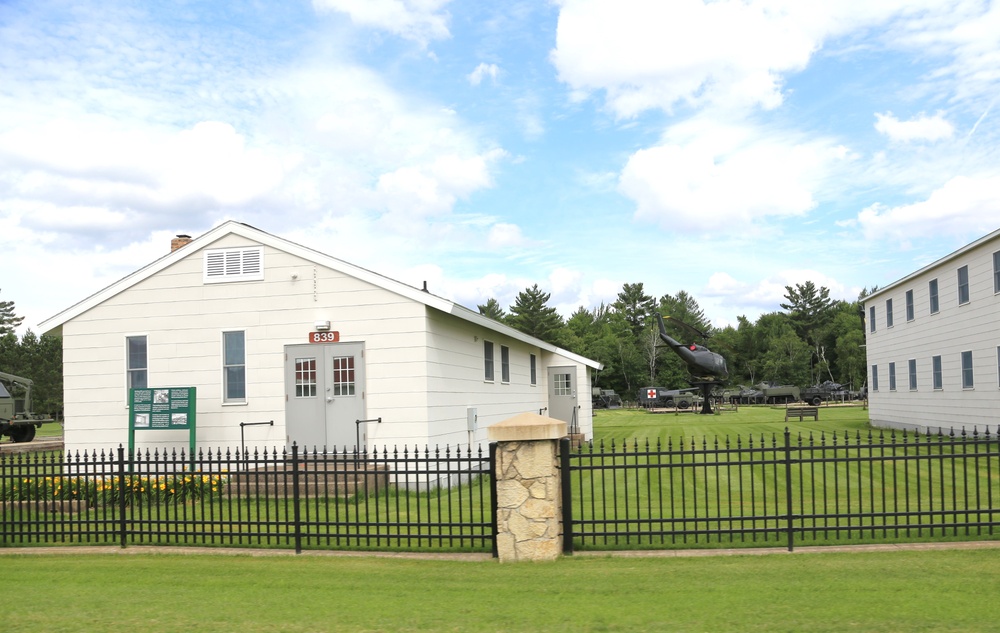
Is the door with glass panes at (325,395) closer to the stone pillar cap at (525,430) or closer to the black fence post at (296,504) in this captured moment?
the black fence post at (296,504)

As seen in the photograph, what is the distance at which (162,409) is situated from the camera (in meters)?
16.4

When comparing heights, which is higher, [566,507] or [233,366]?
[233,366]

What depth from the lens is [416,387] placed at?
15578 mm

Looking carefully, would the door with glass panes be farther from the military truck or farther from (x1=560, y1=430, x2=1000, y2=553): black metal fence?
the military truck

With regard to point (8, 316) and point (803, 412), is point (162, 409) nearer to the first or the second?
point (803, 412)

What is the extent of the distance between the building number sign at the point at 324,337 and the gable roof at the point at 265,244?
1192 mm

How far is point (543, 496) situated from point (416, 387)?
678cm

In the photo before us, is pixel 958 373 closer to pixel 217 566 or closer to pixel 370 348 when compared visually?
pixel 370 348

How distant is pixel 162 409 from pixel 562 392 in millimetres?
15464

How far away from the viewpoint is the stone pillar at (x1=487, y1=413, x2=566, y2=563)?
29.9 feet

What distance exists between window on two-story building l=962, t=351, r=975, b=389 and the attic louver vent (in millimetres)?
19870

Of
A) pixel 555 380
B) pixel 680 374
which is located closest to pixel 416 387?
pixel 555 380

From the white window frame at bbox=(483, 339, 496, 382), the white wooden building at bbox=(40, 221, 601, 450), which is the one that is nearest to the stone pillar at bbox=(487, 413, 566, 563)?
the white wooden building at bbox=(40, 221, 601, 450)

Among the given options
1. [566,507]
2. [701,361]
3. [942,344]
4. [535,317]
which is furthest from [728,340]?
[566,507]
